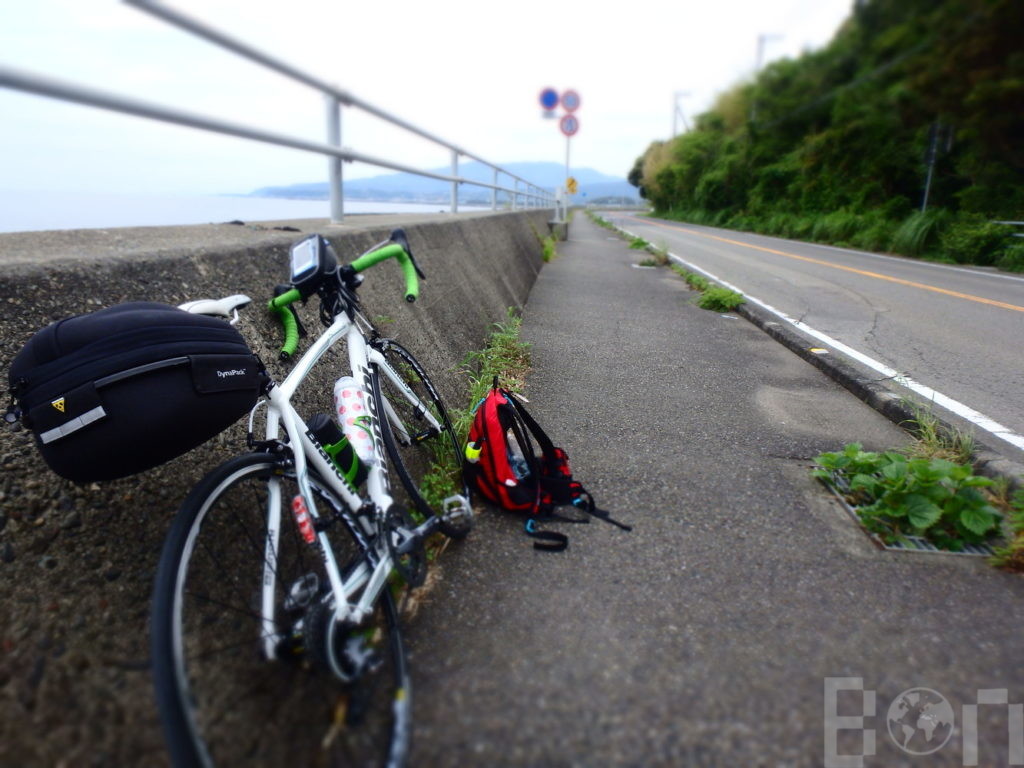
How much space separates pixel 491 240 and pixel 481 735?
Answer: 6256 millimetres

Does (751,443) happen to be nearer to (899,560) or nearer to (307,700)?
(899,560)

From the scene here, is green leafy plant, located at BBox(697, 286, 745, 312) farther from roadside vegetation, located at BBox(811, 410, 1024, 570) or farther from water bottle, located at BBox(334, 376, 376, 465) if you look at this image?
water bottle, located at BBox(334, 376, 376, 465)

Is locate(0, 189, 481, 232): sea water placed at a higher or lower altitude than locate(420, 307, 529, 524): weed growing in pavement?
higher

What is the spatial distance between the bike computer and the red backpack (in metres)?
1.00

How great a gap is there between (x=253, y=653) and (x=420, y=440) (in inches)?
55.6

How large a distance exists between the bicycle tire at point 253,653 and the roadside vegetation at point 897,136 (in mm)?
5480

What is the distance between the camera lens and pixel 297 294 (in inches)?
84.0

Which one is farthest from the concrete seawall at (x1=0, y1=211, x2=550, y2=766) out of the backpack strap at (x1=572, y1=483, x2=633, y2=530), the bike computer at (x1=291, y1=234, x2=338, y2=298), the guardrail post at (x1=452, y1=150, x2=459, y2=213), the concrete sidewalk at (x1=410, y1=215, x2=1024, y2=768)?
the guardrail post at (x1=452, y1=150, x2=459, y2=213)

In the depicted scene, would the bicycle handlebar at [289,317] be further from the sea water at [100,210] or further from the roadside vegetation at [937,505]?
the roadside vegetation at [937,505]

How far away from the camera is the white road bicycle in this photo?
1.27m

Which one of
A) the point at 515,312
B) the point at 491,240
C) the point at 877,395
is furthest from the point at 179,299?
the point at 491,240

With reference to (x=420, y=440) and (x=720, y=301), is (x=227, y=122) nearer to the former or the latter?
(x=420, y=440)

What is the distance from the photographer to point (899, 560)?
240cm

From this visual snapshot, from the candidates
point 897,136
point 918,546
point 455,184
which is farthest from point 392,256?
point 897,136
